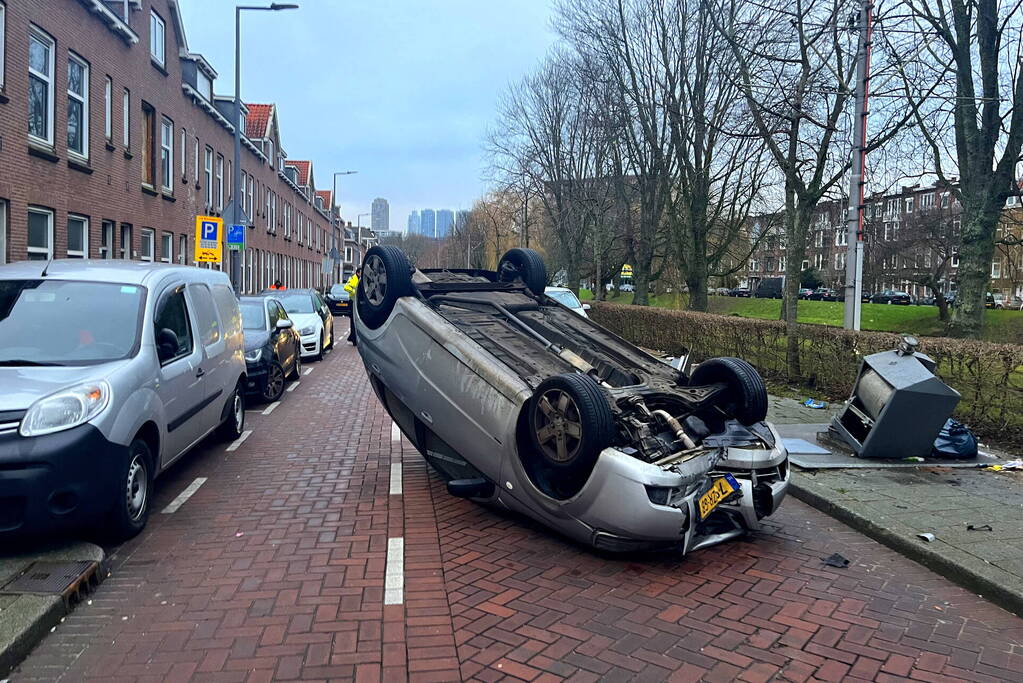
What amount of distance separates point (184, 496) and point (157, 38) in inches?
816

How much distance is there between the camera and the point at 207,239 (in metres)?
17.7

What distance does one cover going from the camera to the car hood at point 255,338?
1162 centimetres

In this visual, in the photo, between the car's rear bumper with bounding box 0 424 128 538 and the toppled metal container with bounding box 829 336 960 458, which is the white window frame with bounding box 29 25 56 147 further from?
the toppled metal container with bounding box 829 336 960 458

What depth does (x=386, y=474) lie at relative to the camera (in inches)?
290

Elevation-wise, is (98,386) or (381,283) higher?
(381,283)

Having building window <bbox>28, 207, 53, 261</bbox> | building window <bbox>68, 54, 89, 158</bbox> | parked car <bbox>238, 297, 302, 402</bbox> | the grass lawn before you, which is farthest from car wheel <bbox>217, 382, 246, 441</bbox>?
the grass lawn

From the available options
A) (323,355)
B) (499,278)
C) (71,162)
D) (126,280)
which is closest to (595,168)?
(323,355)

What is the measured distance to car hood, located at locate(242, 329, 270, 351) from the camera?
38.1ft

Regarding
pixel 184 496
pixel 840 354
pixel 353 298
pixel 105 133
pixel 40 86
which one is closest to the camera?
pixel 184 496

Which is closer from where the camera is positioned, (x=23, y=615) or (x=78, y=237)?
(x=23, y=615)

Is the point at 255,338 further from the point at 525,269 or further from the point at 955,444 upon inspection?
the point at 955,444

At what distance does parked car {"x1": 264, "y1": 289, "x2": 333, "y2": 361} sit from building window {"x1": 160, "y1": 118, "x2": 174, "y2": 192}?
7.11 metres

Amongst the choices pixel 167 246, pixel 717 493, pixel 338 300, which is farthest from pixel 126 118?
pixel 717 493

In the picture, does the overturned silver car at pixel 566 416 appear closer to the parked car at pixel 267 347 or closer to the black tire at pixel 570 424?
the black tire at pixel 570 424
